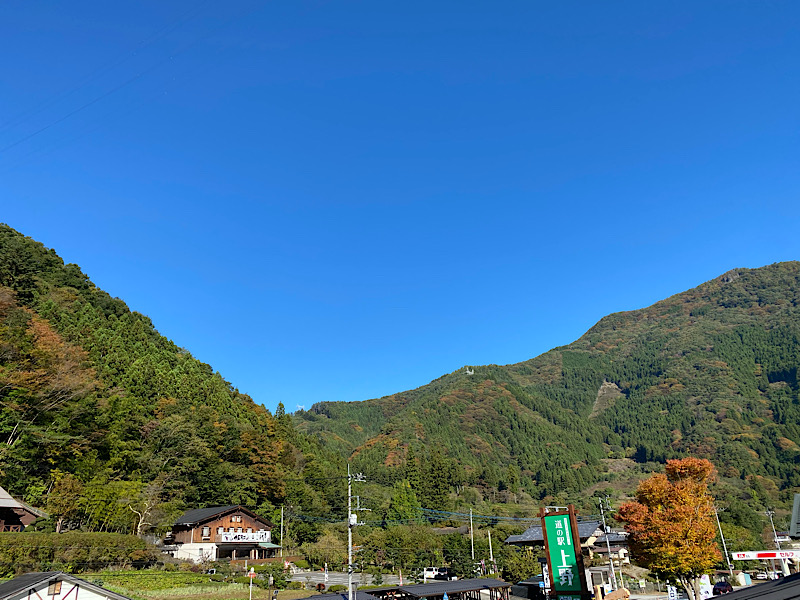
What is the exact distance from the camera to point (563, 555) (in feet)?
47.1

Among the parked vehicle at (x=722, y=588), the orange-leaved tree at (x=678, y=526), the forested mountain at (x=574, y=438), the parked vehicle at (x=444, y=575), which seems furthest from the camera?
the forested mountain at (x=574, y=438)

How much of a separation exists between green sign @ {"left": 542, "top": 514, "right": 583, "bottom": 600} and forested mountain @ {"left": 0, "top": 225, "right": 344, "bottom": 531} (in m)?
39.3

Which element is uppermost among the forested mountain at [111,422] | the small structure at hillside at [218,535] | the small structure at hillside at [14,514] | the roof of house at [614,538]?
the forested mountain at [111,422]

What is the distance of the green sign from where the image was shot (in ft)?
45.2

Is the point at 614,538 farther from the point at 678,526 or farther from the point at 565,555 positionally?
the point at 565,555

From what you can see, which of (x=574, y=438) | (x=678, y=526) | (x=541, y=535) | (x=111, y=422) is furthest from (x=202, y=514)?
(x=574, y=438)

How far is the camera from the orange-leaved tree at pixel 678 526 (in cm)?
2859

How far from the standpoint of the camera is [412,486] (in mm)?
90875

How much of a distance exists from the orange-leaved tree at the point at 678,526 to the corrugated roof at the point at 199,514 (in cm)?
3920

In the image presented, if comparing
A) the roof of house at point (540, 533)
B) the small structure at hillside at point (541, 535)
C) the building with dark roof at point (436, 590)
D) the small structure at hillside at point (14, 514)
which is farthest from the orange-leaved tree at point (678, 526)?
the small structure at hillside at point (14, 514)

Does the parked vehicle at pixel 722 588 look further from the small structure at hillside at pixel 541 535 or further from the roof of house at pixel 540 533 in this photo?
the roof of house at pixel 540 533

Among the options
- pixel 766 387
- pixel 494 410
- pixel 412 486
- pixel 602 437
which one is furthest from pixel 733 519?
pixel 766 387

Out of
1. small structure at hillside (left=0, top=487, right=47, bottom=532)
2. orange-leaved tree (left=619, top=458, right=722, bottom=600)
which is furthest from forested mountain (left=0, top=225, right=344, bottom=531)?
orange-leaved tree (left=619, top=458, right=722, bottom=600)

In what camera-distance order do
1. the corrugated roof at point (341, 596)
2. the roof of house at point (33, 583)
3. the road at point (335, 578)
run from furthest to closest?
the road at point (335, 578) < the corrugated roof at point (341, 596) < the roof of house at point (33, 583)
